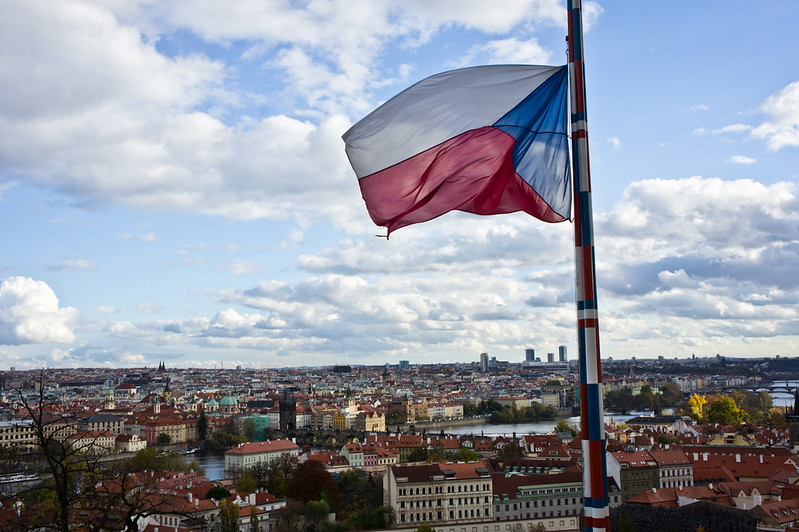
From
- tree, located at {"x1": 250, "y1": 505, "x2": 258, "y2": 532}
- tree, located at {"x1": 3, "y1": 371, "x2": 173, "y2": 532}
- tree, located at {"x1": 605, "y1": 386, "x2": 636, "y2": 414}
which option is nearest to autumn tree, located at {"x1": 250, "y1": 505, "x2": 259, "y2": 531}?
tree, located at {"x1": 250, "y1": 505, "x2": 258, "y2": 532}

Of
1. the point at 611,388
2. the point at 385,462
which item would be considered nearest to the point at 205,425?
the point at 385,462

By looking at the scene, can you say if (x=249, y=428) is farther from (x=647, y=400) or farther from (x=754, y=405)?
(x=647, y=400)

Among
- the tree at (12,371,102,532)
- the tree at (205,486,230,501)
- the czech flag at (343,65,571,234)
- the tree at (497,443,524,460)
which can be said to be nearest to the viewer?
the czech flag at (343,65,571,234)

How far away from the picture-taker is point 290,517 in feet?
73.2

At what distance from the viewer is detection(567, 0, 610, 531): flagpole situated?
3.13m

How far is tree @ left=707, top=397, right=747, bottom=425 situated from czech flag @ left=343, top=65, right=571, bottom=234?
166 feet

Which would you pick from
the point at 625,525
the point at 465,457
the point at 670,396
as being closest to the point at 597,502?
the point at 625,525

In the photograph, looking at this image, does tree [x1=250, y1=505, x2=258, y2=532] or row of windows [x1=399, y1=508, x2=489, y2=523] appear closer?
tree [x1=250, y1=505, x2=258, y2=532]

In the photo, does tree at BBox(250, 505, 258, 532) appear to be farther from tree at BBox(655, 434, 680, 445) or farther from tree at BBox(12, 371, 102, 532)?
tree at BBox(655, 434, 680, 445)

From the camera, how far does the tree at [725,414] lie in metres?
50.1

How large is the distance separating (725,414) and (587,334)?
5208cm

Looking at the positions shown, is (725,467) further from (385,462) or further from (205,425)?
(205,425)

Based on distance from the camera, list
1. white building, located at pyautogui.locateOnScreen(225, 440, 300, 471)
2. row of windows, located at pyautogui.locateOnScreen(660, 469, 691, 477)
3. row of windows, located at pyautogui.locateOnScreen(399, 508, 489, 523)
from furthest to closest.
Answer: white building, located at pyautogui.locateOnScreen(225, 440, 300, 471)
row of windows, located at pyautogui.locateOnScreen(660, 469, 691, 477)
row of windows, located at pyautogui.locateOnScreen(399, 508, 489, 523)

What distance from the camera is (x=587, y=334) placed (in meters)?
3.21
